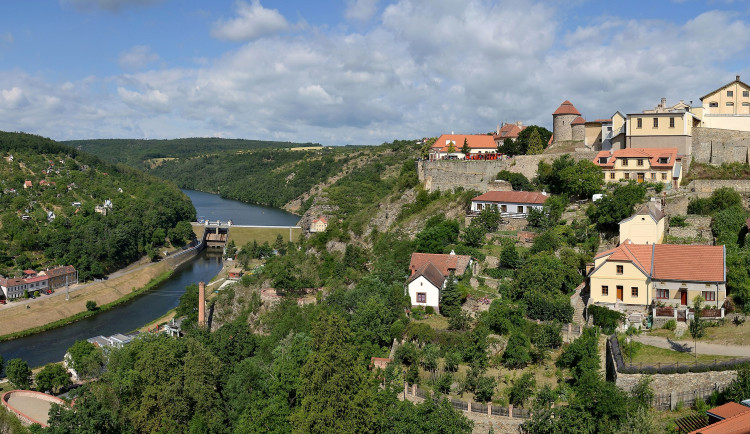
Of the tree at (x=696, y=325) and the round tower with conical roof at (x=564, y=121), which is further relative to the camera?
the round tower with conical roof at (x=564, y=121)

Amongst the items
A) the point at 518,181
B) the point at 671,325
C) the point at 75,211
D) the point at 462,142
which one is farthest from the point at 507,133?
the point at 75,211

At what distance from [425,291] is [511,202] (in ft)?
39.9

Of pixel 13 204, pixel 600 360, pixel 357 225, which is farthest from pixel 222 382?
pixel 13 204

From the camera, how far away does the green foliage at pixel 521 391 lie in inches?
779

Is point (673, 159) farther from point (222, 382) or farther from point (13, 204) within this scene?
point (13, 204)

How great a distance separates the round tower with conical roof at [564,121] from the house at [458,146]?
6600 millimetres

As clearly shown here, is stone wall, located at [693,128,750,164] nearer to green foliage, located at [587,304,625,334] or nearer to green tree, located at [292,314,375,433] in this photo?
green foliage, located at [587,304,625,334]

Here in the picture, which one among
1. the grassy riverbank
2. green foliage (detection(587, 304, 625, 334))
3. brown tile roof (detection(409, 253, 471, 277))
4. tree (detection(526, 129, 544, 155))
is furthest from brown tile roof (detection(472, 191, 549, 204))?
the grassy riverbank

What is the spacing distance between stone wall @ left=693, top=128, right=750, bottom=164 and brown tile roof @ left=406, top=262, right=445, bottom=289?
20.4 metres

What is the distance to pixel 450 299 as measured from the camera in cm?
2734

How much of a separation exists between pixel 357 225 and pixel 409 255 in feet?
46.7

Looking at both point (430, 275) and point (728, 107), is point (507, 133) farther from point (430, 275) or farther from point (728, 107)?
point (430, 275)

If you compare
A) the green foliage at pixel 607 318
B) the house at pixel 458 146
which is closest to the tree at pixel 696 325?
the green foliage at pixel 607 318

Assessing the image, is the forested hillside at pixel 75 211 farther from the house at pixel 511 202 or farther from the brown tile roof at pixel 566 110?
the brown tile roof at pixel 566 110
